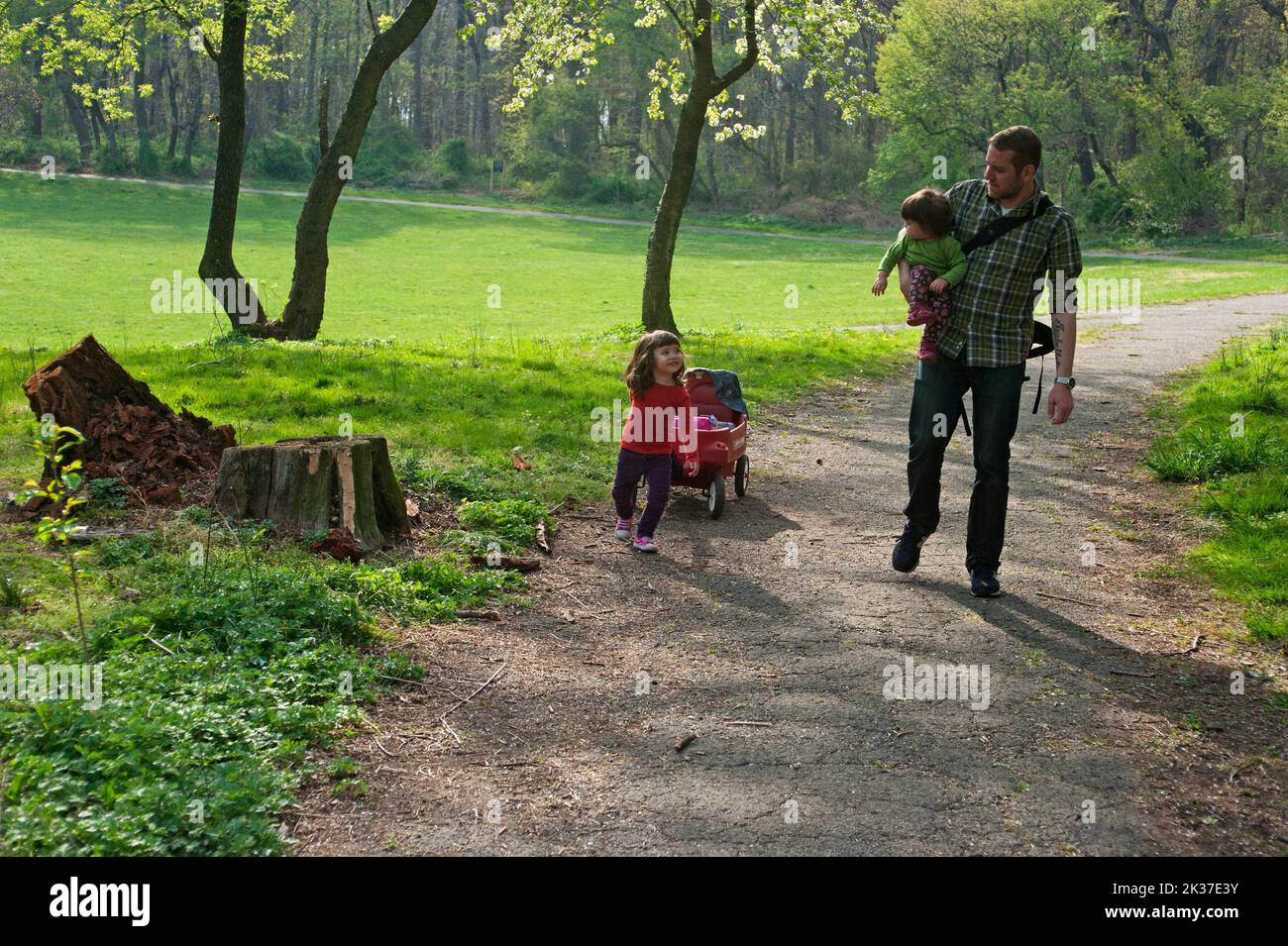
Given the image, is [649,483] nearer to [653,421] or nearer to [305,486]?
[653,421]

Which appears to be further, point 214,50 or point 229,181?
point 214,50

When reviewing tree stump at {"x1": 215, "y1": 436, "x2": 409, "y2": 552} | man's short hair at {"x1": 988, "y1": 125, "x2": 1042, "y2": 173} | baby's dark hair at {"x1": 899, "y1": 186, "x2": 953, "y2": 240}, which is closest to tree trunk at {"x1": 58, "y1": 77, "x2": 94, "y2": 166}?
tree stump at {"x1": 215, "y1": 436, "x2": 409, "y2": 552}

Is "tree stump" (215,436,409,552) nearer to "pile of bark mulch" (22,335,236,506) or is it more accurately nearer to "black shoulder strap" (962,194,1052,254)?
"pile of bark mulch" (22,335,236,506)

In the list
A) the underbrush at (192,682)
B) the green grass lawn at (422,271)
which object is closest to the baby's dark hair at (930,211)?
the underbrush at (192,682)

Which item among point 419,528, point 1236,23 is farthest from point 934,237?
point 1236,23

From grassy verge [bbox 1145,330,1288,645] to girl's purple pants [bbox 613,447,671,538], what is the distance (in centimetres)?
361

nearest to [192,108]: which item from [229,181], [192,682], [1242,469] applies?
[229,181]

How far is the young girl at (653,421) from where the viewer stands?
328 inches

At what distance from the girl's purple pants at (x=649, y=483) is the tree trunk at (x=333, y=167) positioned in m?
10.4

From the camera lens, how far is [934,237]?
6.80 m

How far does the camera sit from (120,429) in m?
8.64

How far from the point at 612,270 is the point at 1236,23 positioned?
39.7m

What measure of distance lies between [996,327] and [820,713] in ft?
8.69
